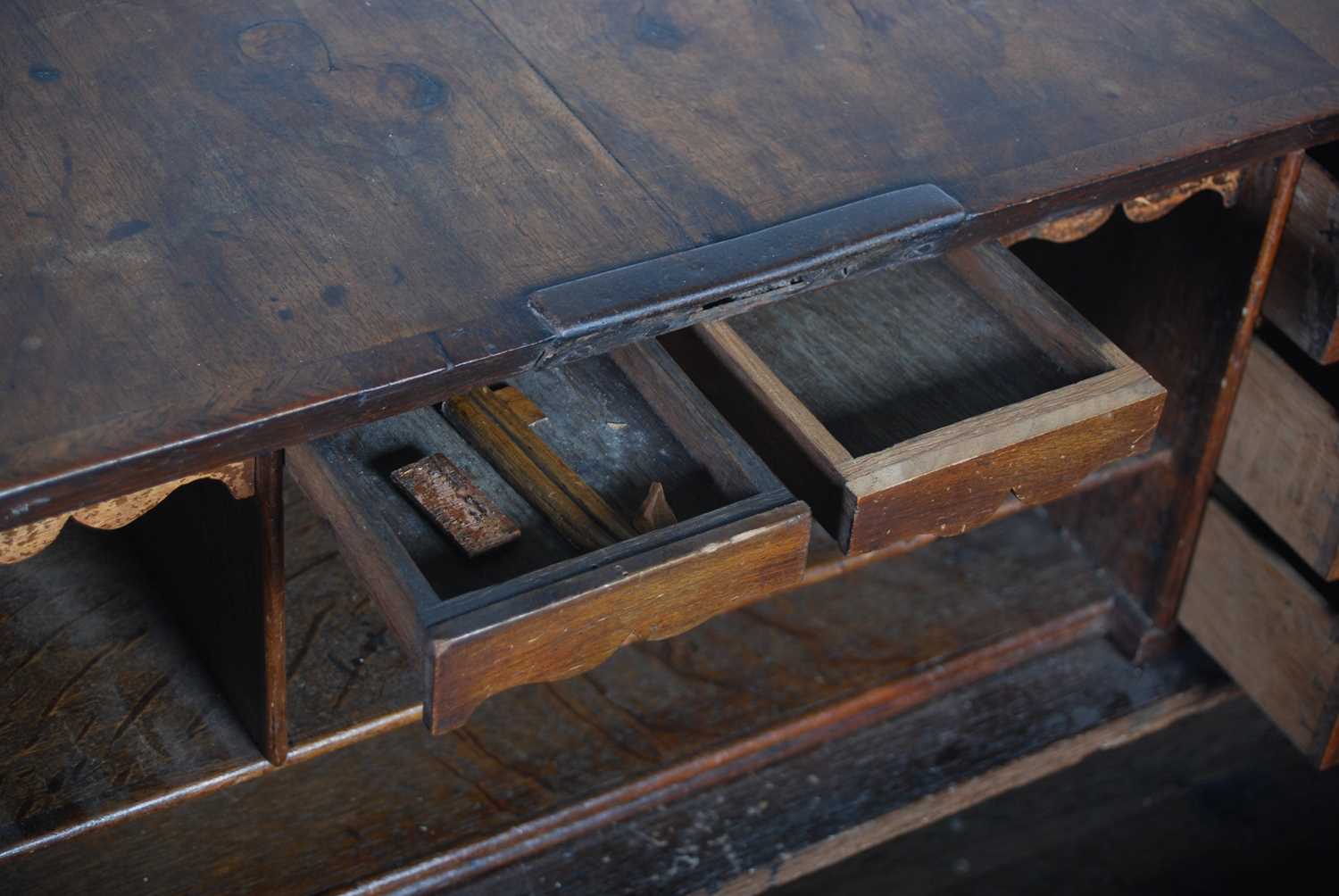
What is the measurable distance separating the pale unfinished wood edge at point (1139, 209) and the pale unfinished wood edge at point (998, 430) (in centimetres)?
14

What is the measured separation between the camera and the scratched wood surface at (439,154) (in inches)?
42.2

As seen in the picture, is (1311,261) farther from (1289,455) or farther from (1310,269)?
(1289,455)

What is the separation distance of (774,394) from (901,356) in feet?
0.72

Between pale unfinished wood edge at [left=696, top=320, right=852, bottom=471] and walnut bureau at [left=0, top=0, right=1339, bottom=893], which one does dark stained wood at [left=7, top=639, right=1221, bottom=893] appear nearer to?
walnut bureau at [left=0, top=0, right=1339, bottom=893]

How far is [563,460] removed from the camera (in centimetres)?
133

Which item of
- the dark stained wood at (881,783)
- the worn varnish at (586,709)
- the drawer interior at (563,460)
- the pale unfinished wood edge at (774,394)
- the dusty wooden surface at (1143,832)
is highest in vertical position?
the pale unfinished wood edge at (774,394)

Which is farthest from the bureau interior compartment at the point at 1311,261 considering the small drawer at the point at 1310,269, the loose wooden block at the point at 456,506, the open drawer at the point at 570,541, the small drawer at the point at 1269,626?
the loose wooden block at the point at 456,506

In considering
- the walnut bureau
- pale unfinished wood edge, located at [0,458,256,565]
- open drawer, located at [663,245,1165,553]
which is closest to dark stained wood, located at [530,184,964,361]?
the walnut bureau

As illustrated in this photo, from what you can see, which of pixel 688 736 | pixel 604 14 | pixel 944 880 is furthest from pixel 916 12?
pixel 944 880

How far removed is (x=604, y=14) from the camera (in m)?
1.47

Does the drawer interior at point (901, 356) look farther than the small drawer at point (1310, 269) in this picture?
No

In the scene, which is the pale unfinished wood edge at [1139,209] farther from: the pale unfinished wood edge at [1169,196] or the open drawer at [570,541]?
the open drawer at [570,541]

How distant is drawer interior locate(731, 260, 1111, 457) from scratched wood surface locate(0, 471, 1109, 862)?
0.47 metres

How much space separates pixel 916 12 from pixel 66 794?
1062 millimetres
